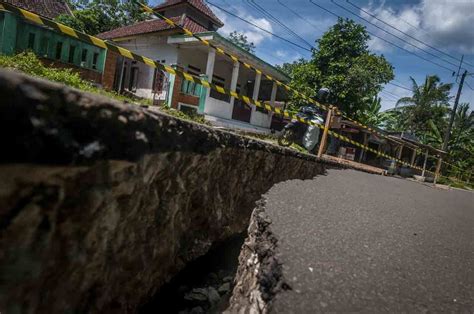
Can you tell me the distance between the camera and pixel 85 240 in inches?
53.8

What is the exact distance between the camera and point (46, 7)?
16.1 metres

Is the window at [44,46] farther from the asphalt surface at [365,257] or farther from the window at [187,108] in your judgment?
the asphalt surface at [365,257]

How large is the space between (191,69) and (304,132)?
25.0 feet

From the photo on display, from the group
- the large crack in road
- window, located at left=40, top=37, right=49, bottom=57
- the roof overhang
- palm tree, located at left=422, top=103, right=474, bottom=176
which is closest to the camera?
the large crack in road

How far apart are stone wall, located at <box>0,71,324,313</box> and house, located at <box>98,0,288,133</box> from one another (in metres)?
7.85

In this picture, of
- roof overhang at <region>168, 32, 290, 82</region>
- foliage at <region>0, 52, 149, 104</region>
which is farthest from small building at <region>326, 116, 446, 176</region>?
foliage at <region>0, 52, 149, 104</region>

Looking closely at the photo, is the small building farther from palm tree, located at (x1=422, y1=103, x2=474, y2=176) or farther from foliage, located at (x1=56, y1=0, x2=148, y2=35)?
foliage, located at (x1=56, y1=0, x2=148, y2=35)

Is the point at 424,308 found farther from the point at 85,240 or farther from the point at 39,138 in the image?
the point at 39,138

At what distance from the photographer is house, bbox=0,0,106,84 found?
502cm

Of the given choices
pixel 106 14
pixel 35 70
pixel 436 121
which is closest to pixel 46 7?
pixel 106 14

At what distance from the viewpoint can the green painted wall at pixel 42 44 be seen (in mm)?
4996

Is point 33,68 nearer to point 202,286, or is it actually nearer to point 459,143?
point 202,286

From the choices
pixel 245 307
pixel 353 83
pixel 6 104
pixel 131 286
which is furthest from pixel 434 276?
pixel 353 83

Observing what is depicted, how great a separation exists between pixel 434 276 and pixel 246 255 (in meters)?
1.15
